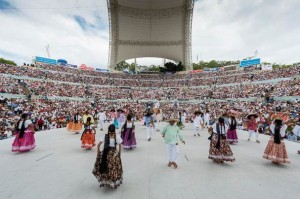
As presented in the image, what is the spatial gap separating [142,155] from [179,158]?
56.4 inches

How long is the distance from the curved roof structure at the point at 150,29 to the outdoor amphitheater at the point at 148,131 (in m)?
0.27

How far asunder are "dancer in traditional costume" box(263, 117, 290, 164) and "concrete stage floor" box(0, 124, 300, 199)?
264mm

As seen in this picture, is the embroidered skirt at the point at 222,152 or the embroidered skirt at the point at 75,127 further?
the embroidered skirt at the point at 75,127

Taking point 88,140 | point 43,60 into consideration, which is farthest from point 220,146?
point 43,60

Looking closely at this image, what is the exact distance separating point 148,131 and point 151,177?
5924 mm

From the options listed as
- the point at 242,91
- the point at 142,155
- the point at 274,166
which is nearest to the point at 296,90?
the point at 242,91

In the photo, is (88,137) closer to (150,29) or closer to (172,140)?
(172,140)

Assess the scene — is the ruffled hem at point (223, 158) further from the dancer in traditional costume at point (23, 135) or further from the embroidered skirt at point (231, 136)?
the dancer in traditional costume at point (23, 135)

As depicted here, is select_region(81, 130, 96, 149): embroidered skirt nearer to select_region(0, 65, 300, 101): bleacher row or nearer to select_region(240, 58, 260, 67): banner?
select_region(0, 65, 300, 101): bleacher row

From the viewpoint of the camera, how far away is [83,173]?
5.91 metres

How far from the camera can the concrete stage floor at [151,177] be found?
4.56 meters

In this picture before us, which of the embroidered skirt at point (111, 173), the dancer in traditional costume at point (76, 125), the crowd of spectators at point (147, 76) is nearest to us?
the embroidered skirt at point (111, 173)

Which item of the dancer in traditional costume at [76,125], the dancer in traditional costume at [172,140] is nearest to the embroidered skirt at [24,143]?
the dancer in traditional costume at [76,125]

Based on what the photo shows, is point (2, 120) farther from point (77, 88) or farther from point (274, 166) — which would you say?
point (77, 88)
